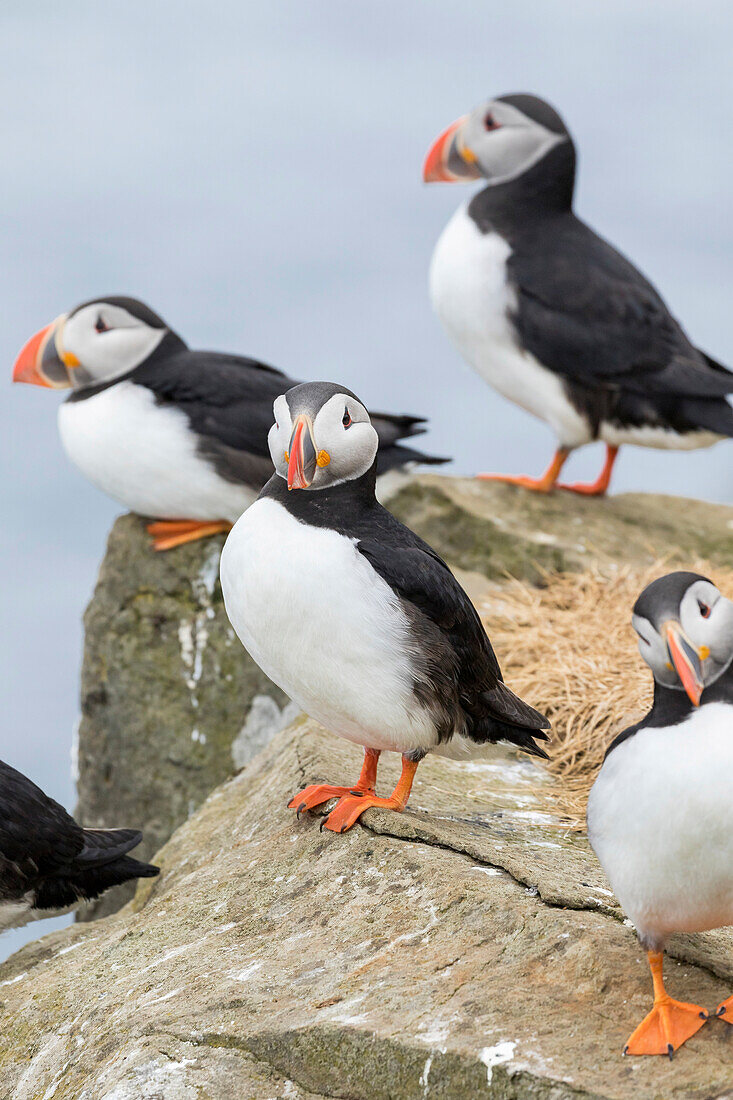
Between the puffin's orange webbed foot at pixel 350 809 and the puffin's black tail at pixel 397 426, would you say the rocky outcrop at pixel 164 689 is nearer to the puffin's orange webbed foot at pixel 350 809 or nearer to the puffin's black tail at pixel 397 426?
the puffin's black tail at pixel 397 426

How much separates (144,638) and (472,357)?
253 cm

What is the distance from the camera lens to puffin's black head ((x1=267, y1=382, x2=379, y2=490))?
3.36 meters

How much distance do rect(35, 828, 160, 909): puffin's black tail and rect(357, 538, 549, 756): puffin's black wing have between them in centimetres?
139

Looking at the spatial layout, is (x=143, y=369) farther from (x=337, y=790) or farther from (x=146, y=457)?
(x=337, y=790)

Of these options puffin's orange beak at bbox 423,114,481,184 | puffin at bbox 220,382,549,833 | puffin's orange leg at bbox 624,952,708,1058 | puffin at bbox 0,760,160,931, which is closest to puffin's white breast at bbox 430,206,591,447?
puffin's orange beak at bbox 423,114,481,184

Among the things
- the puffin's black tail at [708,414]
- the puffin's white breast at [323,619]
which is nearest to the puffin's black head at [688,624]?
the puffin's white breast at [323,619]

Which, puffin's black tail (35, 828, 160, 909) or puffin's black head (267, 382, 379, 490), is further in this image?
puffin's black tail (35, 828, 160, 909)

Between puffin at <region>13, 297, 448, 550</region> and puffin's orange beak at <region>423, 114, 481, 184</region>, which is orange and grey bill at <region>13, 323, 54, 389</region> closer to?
puffin at <region>13, 297, 448, 550</region>

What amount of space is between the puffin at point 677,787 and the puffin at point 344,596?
88 cm

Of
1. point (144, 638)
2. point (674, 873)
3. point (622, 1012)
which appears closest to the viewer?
point (674, 873)

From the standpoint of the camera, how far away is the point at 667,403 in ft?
24.2

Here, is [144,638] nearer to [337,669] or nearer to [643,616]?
[337,669]

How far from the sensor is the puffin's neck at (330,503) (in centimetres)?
353

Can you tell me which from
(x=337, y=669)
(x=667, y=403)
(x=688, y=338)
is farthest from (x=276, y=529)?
(x=688, y=338)
